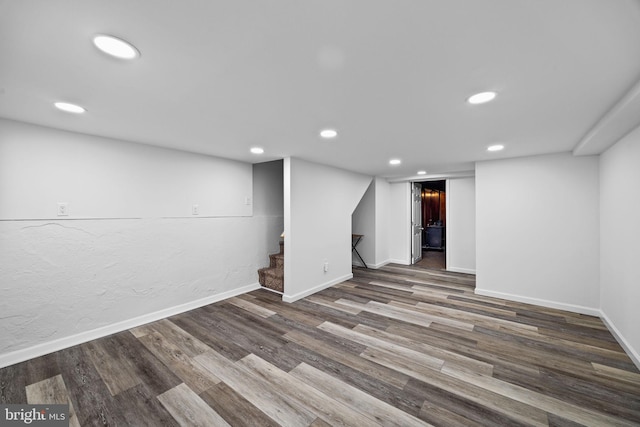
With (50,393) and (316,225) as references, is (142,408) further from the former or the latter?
(316,225)

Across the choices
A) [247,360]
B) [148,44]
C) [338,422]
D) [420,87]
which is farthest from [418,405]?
[148,44]

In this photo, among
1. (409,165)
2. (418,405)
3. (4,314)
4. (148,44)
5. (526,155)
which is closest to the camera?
(148,44)

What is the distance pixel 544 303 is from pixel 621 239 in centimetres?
134

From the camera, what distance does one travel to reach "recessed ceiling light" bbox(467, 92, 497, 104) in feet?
5.24

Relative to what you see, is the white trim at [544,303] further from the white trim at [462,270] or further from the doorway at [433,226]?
the doorway at [433,226]

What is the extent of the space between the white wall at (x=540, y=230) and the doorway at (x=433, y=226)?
6.81 ft

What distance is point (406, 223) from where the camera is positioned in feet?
19.5

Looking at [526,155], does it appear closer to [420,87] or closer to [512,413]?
[420,87]

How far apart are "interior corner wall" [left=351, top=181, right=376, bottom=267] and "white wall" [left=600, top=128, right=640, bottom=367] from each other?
11.3 ft

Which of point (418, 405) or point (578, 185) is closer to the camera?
point (418, 405)

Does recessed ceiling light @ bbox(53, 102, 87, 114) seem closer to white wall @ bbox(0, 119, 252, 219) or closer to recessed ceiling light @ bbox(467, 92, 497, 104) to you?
white wall @ bbox(0, 119, 252, 219)

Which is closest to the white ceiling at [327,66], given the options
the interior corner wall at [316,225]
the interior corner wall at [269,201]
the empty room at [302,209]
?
the empty room at [302,209]

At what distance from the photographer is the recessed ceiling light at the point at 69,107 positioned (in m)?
1.80

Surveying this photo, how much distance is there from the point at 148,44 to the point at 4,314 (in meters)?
2.63
